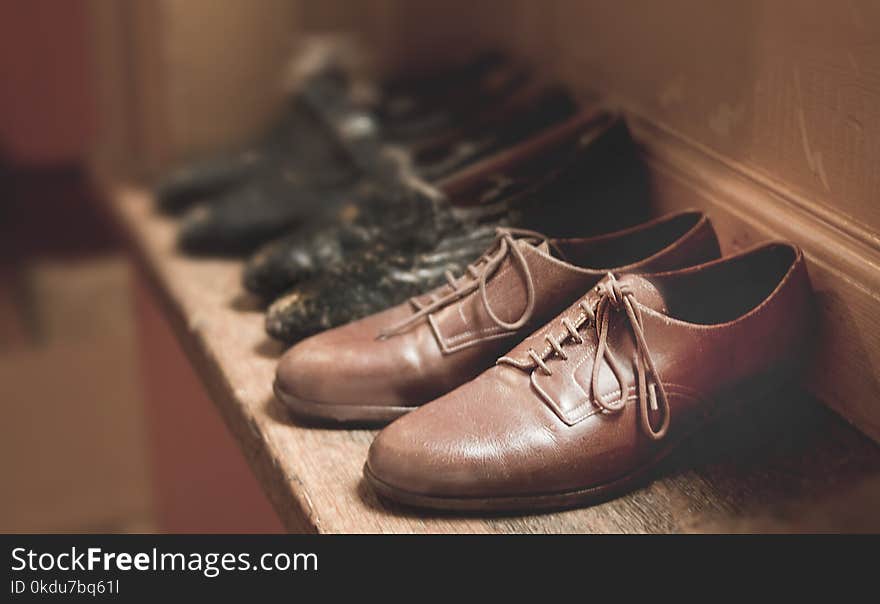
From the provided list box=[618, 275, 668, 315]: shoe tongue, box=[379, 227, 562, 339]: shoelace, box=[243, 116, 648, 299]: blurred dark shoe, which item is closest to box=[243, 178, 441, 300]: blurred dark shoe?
box=[243, 116, 648, 299]: blurred dark shoe

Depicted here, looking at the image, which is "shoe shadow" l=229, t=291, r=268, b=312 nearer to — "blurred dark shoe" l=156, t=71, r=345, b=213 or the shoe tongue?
"blurred dark shoe" l=156, t=71, r=345, b=213

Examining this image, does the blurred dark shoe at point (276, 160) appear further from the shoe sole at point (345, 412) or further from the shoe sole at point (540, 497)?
the shoe sole at point (540, 497)

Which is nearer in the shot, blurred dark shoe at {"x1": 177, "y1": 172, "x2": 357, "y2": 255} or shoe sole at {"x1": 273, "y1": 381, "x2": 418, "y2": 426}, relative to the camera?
shoe sole at {"x1": 273, "y1": 381, "x2": 418, "y2": 426}

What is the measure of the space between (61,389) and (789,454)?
1.50 m

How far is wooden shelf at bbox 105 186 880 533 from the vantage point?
65cm

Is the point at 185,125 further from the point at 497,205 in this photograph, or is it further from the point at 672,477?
the point at 672,477

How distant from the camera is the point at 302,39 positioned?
4.65 ft

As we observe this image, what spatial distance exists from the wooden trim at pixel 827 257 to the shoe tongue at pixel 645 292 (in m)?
0.17

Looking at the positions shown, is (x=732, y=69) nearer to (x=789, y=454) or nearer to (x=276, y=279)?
→ (x=789, y=454)

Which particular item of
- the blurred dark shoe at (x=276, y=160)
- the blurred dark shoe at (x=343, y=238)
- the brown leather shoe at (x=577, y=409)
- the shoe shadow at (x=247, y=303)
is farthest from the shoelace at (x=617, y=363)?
the blurred dark shoe at (x=276, y=160)

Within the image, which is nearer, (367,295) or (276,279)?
(367,295)

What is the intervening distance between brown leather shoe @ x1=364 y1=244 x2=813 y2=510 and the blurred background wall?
6.8 inches

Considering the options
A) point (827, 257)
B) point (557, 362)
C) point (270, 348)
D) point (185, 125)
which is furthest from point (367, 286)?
point (185, 125)

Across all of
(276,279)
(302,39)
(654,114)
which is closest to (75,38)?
(302,39)
